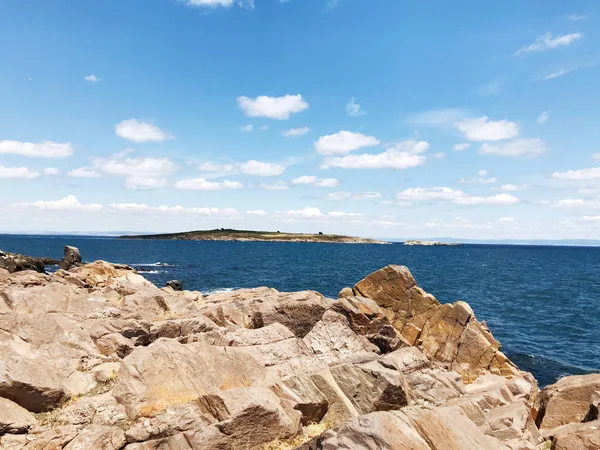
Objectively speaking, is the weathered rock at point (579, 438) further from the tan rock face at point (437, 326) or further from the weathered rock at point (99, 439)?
the weathered rock at point (99, 439)

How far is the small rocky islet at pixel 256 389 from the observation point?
13.8 m

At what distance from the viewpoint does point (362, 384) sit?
1706cm

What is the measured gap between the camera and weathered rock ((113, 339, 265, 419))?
15.6 meters

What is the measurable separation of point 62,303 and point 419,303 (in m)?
23.3

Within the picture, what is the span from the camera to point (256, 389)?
613 inches

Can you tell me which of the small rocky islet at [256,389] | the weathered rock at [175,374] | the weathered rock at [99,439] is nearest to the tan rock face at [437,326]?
the small rocky islet at [256,389]

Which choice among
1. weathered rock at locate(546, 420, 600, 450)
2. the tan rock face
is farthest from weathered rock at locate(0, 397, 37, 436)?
the tan rock face

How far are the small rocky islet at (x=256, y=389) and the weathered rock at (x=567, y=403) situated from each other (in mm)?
54

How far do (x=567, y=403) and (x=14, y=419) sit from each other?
21.9 meters

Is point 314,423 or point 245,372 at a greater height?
point 245,372

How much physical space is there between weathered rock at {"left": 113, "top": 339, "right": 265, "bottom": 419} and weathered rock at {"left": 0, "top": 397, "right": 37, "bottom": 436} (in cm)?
264

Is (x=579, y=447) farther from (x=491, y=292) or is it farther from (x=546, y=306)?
(x=491, y=292)

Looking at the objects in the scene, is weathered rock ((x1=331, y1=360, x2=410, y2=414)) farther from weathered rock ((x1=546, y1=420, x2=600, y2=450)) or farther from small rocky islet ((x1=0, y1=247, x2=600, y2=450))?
weathered rock ((x1=546, y1=420, x2=600, y2=450))

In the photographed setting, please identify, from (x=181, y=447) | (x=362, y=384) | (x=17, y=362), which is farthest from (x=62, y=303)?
(x=362, y=384)
